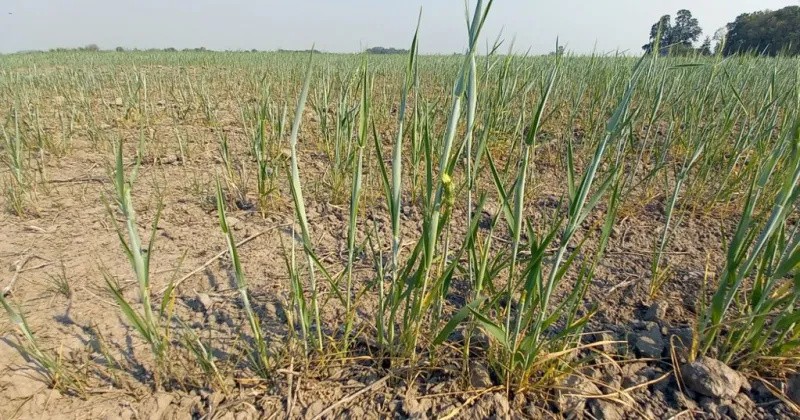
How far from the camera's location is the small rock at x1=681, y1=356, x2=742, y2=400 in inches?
30.7

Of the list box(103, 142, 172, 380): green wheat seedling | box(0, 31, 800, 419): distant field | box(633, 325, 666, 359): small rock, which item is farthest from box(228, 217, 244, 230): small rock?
box(633, 325, 666, 359): small rock

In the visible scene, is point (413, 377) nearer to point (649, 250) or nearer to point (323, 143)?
point (649, 250)

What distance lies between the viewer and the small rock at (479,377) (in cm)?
81

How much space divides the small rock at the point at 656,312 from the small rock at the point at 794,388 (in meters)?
0.25

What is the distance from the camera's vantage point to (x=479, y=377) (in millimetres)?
819

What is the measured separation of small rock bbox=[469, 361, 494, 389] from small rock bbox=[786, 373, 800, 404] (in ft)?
1.93

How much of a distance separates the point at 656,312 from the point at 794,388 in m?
0.27

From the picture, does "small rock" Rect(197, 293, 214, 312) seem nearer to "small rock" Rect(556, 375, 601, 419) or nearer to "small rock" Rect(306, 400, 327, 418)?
"small rock" Rect(306, 400, 327, 418)

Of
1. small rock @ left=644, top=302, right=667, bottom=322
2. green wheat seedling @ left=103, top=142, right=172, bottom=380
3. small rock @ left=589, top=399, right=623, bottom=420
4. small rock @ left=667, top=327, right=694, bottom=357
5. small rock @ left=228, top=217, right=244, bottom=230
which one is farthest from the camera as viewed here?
small rock @ left=228, top=217, right=244, bottom=230

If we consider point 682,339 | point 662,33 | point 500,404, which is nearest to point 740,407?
point 682,339

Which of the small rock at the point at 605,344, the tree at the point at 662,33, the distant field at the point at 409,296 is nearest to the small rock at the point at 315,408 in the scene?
the distant field at the point at 409,296

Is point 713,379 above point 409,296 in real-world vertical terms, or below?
below

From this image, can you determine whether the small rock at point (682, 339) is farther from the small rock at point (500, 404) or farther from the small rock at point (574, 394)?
the small rock at point (500, 404)

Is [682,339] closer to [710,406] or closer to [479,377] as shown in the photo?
[710,406]
